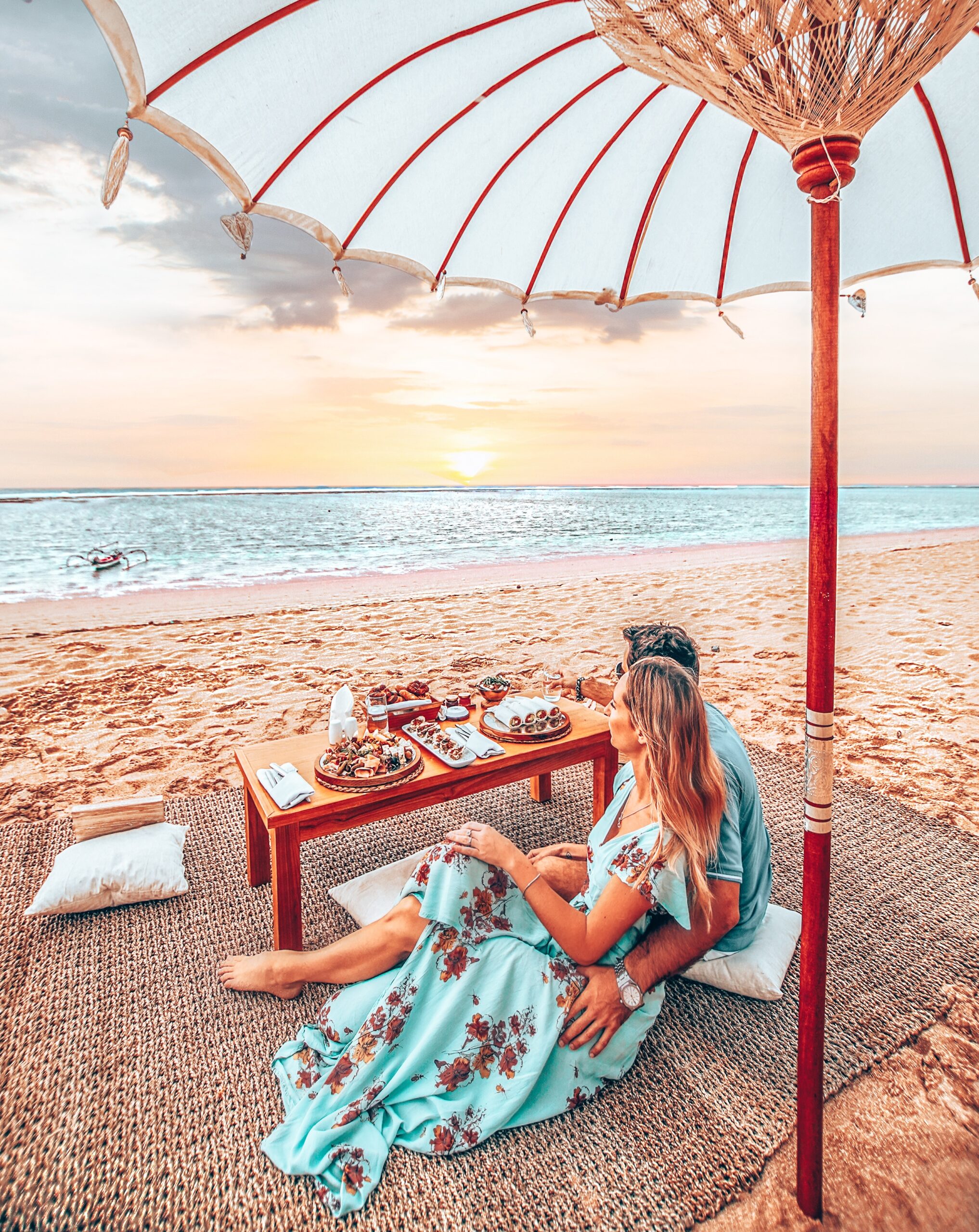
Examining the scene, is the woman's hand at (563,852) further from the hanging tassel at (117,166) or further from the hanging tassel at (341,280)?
the hanging tassel at (117,166)

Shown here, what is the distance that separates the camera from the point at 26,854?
9.64 ft

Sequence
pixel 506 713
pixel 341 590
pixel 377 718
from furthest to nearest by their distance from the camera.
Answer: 1. pixel 341 590
2. pixel 377 718
3. pixel 506 713

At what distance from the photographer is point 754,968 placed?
2100 millimetres

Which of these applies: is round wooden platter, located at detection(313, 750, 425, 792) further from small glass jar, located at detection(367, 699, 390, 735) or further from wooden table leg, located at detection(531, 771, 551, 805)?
wooden table leg, located at detection(531, 771, 551, 805)

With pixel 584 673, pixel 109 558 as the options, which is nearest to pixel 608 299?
pixel 584 673

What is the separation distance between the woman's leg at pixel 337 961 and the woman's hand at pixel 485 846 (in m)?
0.26

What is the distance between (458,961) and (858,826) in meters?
2.40

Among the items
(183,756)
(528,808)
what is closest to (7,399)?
(183,756)

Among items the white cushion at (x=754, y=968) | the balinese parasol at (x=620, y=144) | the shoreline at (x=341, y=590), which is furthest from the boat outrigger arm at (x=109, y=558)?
the white cushion at (x=754, y=968)

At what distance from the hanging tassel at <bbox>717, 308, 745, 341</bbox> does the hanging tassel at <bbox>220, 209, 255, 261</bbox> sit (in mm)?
1755

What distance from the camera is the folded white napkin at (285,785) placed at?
2.16m

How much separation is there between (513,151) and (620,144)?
0.35 metres

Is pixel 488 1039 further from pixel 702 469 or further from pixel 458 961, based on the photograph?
pixel 702 469

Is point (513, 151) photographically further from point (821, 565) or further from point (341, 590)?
point (341, 590)
